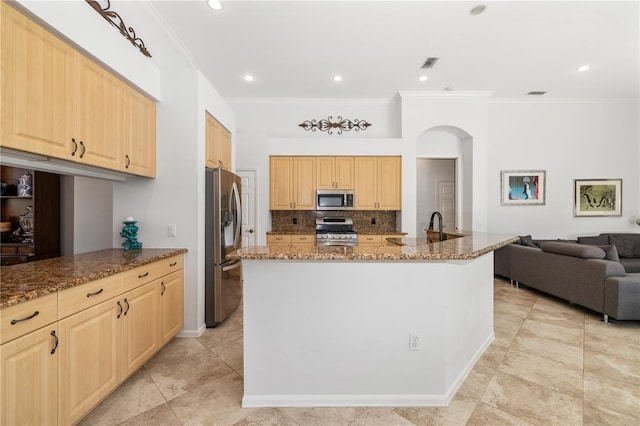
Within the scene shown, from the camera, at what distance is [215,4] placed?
104 inches

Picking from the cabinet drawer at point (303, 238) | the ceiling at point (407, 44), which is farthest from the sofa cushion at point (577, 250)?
the cabinet drawer at point (303, 238)

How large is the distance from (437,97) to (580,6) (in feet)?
7.46

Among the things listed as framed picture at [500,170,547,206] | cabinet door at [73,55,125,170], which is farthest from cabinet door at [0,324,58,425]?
framed picture at [500,170,547,206]

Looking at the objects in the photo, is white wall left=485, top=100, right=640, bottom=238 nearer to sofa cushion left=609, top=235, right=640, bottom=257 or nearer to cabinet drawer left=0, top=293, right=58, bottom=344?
sofa cushion left=609, top=235, right=640, bottom=257

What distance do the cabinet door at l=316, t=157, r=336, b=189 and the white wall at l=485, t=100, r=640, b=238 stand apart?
3.07 meters

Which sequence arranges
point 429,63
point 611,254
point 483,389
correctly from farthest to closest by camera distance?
1. point 429,63
2. point 611,254
3. point 483,389

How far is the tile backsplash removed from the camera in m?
5.25

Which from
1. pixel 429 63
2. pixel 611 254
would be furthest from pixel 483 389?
pixel 429 63

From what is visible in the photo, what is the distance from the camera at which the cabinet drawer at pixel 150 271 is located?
2.01 metres

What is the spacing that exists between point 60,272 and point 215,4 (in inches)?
101

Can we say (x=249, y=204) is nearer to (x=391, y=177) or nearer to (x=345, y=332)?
(x=391, y=177)

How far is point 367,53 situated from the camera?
3562 millimetres

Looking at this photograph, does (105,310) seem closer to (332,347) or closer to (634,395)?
(332,347)

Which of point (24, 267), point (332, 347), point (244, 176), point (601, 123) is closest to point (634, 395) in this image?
point (332, 347)
